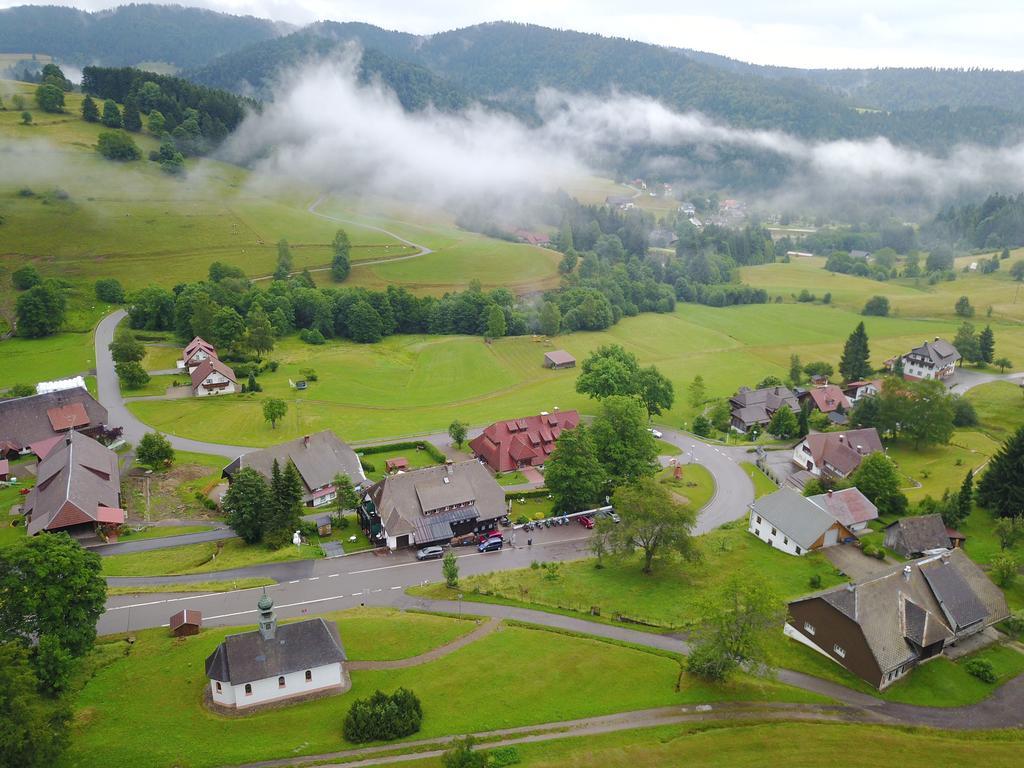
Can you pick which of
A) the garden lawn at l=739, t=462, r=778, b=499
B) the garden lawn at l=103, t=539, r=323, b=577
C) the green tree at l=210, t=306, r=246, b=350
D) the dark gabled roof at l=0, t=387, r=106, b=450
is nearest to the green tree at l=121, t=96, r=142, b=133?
the green tree at l=210, t=306, r=246, b=350

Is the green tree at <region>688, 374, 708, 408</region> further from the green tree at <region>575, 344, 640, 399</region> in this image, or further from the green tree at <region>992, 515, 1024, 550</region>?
the green tree at <region>992, 515, 1024, 550</region>

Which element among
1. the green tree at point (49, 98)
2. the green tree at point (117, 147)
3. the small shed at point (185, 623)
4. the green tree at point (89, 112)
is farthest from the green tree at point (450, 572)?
the green tree at point (49, 98)

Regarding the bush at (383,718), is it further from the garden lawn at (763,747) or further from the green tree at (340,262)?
the green tree at (340,262)

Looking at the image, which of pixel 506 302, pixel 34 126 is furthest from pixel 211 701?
pixel 34 126

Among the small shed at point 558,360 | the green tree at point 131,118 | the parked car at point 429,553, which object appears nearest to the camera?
the parked car at point 429,553

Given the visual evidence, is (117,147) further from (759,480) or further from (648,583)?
(648,583)

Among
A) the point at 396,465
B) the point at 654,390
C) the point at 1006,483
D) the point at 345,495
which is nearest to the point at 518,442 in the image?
the point at 396,465
